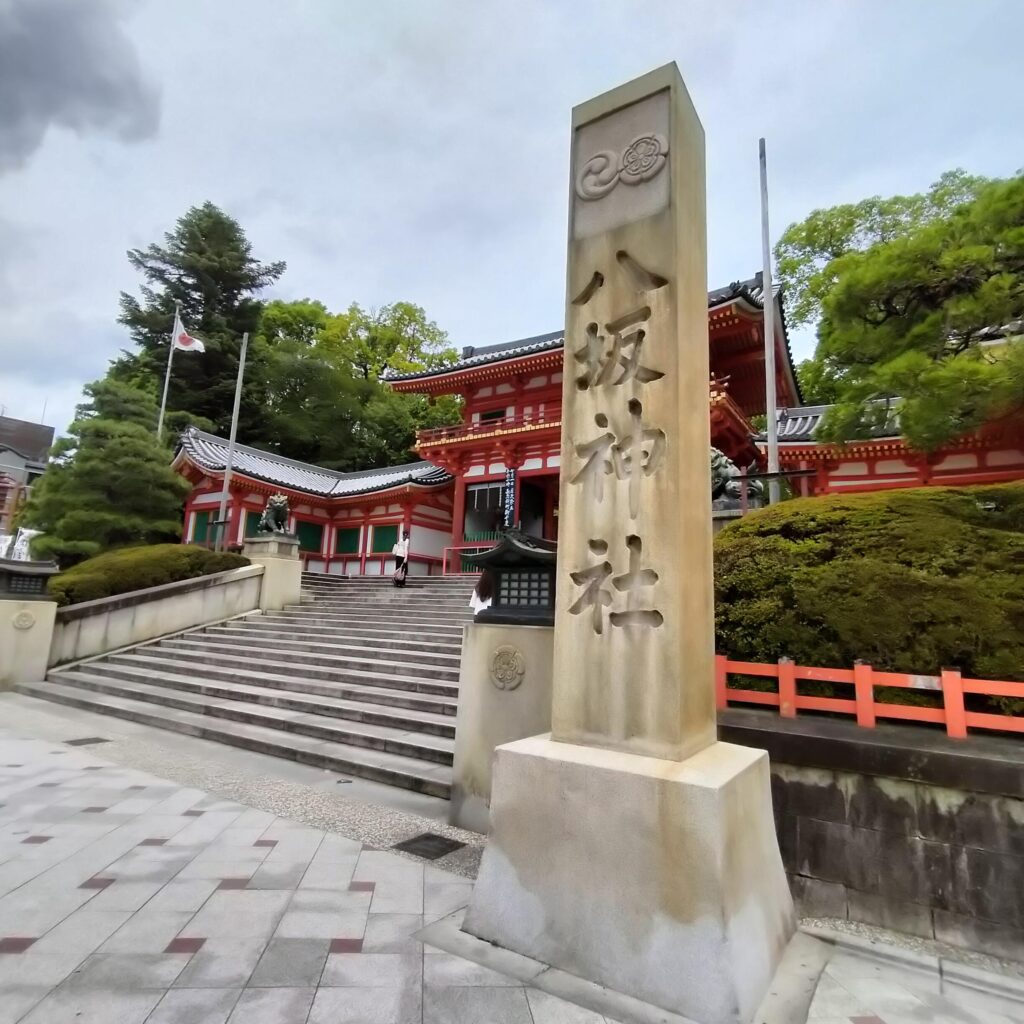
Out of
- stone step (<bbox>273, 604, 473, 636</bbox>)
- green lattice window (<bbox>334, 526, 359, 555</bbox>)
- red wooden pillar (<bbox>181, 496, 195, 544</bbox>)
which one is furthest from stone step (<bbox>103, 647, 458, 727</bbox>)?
red wooden pillar (<bbox>181, 496, 195, 544</bbox>)

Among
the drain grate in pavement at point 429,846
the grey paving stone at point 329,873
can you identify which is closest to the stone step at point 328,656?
the drain grate in pavement at point 429,846

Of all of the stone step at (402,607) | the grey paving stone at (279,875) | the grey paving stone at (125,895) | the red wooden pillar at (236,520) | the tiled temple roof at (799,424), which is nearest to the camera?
the grey paving stone at (125,895)

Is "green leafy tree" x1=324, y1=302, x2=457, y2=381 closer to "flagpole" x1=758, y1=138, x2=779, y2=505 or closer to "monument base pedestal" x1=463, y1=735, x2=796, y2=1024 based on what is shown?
"flagpole" x1=758, y1=138, x2=779, y2=505

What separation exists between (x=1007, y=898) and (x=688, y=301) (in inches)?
133

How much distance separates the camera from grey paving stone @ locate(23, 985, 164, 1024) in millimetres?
2045

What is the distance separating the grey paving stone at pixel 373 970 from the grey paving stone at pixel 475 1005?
13 centimetres

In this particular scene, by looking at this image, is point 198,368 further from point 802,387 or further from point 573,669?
Result: point 573,669

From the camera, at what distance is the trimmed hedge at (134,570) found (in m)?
10.8

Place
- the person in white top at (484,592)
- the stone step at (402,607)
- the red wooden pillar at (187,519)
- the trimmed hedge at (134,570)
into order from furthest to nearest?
the red wooden pillar at (187,519)
the stone step at (402,607)
the trimmed hedge at (134,570)
the person in white top at (484,592)

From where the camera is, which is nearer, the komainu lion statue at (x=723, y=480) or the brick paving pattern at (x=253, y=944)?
the brick paving pattern at (x=253, y=944)

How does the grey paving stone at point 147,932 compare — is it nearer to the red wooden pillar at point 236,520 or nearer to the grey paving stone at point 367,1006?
the grey paving stone at point 367,1006

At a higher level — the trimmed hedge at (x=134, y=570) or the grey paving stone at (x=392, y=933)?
the trimmed hedge at (x=134, y=570)

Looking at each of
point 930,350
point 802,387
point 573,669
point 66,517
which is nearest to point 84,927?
point 573,669

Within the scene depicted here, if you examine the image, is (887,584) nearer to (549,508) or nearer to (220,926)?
(220,926)
